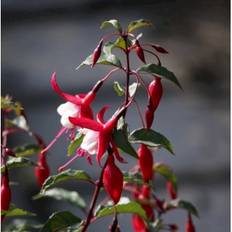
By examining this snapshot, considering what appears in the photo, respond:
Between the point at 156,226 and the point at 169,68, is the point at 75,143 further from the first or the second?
the point at 169,68

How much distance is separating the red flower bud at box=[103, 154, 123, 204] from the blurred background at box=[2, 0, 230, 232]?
5.74 feet

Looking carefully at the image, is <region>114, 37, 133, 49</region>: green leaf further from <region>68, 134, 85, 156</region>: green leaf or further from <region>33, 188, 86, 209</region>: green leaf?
<region>33, 188, 86, 209</region>: green leaf

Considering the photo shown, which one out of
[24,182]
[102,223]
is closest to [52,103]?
[24,182]

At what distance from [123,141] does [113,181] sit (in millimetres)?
45

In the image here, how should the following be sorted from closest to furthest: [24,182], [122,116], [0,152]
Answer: [122,116]
[0,152]
[24,182]

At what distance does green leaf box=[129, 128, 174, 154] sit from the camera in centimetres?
80

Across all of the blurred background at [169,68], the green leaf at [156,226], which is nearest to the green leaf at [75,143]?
the green leaf at [156,226]

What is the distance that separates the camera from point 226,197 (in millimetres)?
2564

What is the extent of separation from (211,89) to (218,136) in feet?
0.59

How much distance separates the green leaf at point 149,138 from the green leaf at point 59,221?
0.47 ft

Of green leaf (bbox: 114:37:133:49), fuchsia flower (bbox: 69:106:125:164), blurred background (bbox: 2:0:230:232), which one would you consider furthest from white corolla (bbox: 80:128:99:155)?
blurred background (bbox: 2:0:230:232)

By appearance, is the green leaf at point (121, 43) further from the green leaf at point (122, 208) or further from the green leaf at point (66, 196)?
the green leaf at point (66, 196)

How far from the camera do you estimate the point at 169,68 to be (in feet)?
8.52

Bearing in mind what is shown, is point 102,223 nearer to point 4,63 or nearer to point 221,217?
point 221,217
